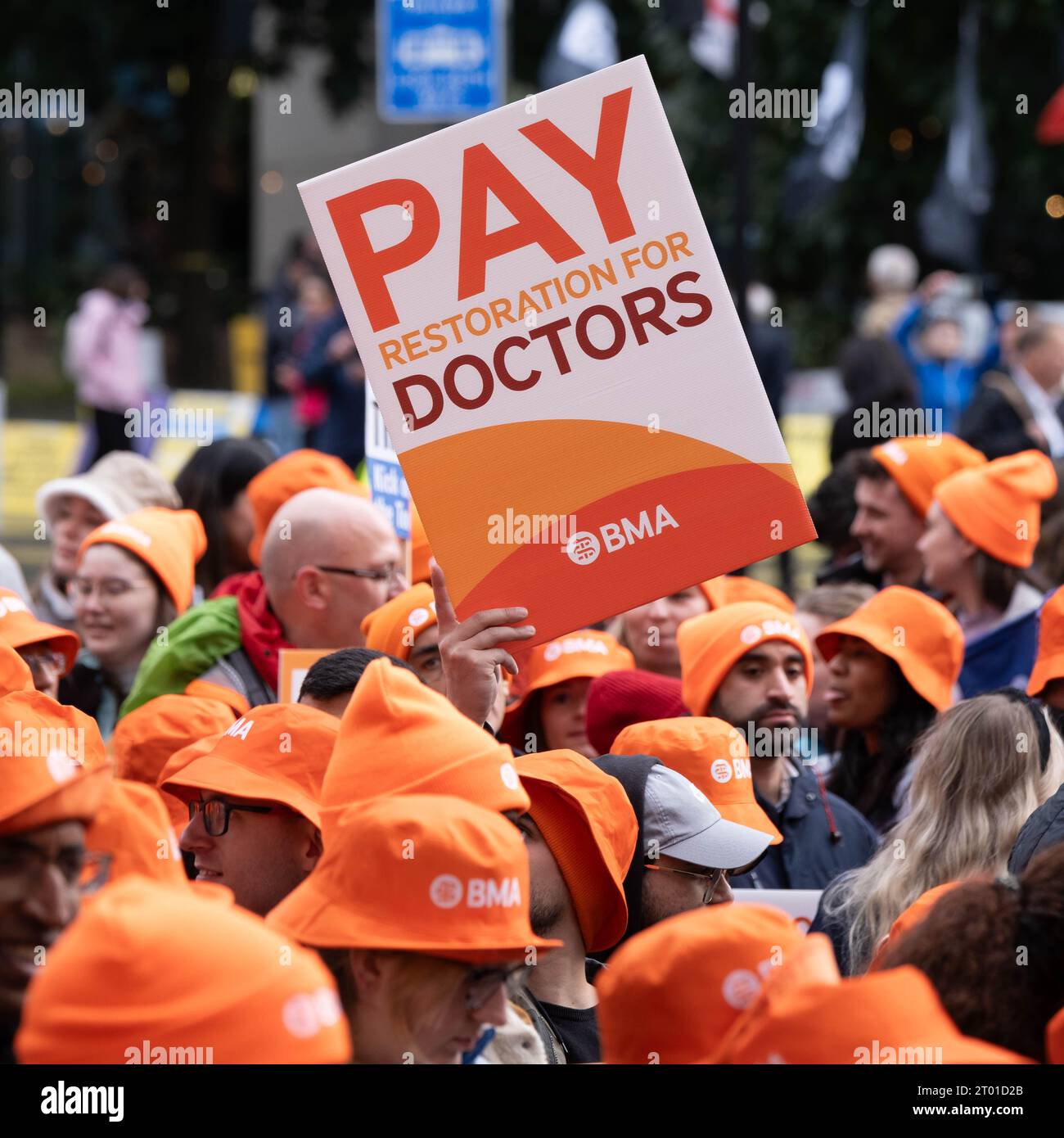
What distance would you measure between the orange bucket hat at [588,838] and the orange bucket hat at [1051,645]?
1.50 meters

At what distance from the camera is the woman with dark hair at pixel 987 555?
673cm

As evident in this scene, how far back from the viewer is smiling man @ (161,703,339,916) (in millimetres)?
3971

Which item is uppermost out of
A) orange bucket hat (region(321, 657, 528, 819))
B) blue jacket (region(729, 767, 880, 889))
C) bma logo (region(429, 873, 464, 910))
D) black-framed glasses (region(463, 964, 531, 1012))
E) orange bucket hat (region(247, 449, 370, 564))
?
orange bucket hat (region(247, 449, 370, 564))

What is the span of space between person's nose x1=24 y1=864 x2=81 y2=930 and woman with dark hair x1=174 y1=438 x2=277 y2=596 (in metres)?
4.59

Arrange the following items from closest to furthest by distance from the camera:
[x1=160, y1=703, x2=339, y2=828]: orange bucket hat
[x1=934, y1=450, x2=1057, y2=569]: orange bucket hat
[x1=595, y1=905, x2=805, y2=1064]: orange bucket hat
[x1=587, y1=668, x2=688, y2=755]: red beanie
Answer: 1. [x1=595, y1=905, x2=805, y2=1064]: orange bucket hat
2. [x1=160, y1=703, x2=339, y2=828]: orange bucket hat
3. [x1=587, y1=668, x2=688, y2=755]: red beanie
4. [x1=934, y1=450, x2=1057, y2=569]: orange bucket hat

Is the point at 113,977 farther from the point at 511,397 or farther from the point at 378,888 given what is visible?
the point at 511,397

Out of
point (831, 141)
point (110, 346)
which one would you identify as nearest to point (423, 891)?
point (831, 141)

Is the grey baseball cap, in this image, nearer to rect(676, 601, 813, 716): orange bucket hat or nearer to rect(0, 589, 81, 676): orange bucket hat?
rect(676, 601, 813, 716): orange bucket hat

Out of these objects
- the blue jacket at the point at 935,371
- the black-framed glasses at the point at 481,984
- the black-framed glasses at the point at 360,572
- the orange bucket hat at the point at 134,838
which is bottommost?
the black-framed glasses at the point at 481,984

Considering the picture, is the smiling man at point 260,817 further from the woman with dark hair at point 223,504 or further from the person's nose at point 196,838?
the woman with dark hair at point 223,504

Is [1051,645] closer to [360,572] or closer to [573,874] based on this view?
[573,874]

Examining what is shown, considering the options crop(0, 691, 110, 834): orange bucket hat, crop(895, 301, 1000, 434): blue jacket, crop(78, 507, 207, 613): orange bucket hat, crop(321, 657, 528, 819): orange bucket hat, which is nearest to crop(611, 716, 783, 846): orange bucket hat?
crop(321, 657, 528, 819): orange bucket hat

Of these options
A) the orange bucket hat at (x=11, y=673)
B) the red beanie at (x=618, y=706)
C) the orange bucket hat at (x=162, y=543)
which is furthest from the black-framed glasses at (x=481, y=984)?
the orange bucket hat at (x=162, y=543)
